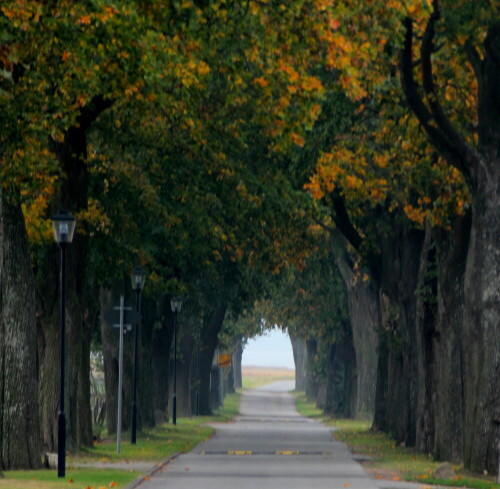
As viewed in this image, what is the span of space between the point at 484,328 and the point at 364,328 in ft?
99.2

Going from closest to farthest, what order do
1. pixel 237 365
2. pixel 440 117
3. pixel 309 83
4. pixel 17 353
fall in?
pixel 309 83 < pixel 17 353 < pixel 440 117 < pixel 237 365

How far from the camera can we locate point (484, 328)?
23.7 m

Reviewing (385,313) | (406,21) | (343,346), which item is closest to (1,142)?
(406,21)

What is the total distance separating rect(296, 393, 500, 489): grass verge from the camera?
22078mm

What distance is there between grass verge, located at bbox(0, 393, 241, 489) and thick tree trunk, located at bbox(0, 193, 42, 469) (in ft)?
1.77

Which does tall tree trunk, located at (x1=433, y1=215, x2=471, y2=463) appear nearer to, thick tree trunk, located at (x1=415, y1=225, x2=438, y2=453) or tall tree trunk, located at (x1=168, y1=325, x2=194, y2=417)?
thick tree trunk, located at (x1=415, y1=225, x2=438, y2=453)

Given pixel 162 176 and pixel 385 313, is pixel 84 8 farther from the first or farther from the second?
pixel 385 313

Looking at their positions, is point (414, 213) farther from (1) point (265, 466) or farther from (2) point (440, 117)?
(1) point (265, 466)

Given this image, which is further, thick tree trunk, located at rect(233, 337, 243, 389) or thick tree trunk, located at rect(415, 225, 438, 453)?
thick tree trunk, located at rect(233, 337, 243, 389)

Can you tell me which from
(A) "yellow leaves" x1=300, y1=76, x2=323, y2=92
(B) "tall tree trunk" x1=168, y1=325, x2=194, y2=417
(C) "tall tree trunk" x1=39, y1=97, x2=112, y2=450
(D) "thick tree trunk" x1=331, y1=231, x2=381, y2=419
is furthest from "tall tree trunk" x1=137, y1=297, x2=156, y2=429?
(A) "yellow leaves" x1=300, y1=76, x2=323, y2=92

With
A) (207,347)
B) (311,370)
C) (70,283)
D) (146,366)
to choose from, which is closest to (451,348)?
(70,283)

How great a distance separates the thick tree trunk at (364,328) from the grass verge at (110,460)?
7347 mm

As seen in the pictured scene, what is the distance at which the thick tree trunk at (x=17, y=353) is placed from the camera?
22609mm

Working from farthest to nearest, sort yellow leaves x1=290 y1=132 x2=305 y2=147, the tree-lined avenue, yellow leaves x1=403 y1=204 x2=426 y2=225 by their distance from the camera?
yellow leaves x1=403 y1=204 x2=426 y2=225
the tree-lined avenue
yellow leaves x1=290 y1=132 x2=305 y2=147
